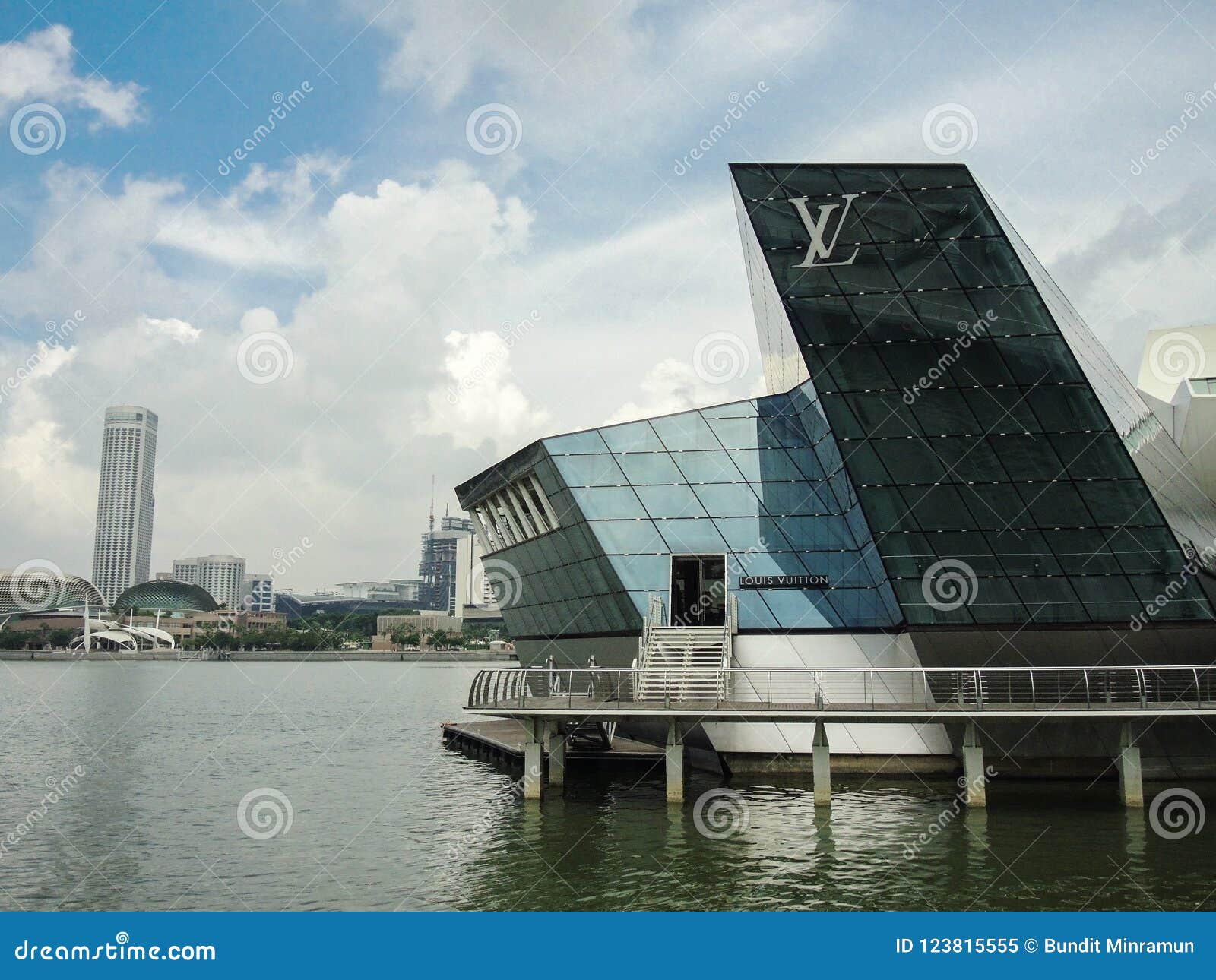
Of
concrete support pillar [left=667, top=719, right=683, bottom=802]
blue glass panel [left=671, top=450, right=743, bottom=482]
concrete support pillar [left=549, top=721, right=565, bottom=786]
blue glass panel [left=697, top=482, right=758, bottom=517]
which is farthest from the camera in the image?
blue glass panel [left=671, top=450, right=743, bottom=482]

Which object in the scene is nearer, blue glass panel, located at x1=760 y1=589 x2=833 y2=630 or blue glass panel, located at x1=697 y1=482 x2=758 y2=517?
blue glass panel, located at x1=760 y1=589 x2=833 y2=630

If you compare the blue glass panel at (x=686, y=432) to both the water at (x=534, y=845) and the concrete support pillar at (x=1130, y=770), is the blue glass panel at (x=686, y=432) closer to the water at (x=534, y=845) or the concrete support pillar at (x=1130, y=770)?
the water at (x=534, y=845)

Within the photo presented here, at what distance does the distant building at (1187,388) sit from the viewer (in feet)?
160

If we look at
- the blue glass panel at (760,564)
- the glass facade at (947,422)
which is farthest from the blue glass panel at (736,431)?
the blue glass panel at (760,564)

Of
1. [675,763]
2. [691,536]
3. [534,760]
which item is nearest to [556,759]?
[534,760]

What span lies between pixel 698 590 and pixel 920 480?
8.51 m

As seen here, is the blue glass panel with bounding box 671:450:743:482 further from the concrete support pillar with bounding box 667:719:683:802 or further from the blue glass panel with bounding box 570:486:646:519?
the concrete support pillar with bounding box 667:719:683:802

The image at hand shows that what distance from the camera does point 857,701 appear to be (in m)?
29.4

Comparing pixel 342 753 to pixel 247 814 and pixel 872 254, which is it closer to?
pixel 247 814

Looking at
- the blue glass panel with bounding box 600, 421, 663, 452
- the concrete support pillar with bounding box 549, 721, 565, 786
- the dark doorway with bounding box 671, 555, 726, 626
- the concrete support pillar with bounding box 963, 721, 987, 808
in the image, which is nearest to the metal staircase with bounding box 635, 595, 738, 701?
the dark doorway with bounding box 671, 555, 726, 626

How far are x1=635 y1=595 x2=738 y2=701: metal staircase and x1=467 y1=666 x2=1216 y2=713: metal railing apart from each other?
8 centimetres

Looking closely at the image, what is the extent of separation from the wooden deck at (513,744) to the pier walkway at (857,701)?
75.9 inches

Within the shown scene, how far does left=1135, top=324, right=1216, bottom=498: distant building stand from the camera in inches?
1921

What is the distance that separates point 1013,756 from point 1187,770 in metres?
4.92
